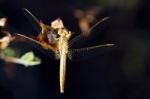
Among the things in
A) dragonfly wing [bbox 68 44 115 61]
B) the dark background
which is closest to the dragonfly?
dragonfly wing [bbox 68 44 115 61]

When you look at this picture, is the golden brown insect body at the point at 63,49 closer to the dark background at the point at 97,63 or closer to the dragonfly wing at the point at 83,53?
the dragonfly wing at the point at 83,53

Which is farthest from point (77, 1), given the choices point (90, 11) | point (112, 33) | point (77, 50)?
point (77, 50)

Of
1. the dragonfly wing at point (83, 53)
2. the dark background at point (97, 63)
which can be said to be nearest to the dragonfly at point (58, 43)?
the dragonfly wing at point (83, 53)

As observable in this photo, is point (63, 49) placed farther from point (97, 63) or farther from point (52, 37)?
point (97, 63)

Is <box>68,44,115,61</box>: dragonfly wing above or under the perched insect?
under

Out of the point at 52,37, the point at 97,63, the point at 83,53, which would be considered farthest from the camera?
the point at 97,63

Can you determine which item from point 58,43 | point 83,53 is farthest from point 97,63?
point 58,43

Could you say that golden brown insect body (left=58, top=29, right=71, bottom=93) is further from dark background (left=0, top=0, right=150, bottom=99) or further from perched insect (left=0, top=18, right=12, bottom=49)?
dark background (left=0, top=0, right=150, bottom=99)

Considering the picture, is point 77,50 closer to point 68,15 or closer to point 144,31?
point 68,15
